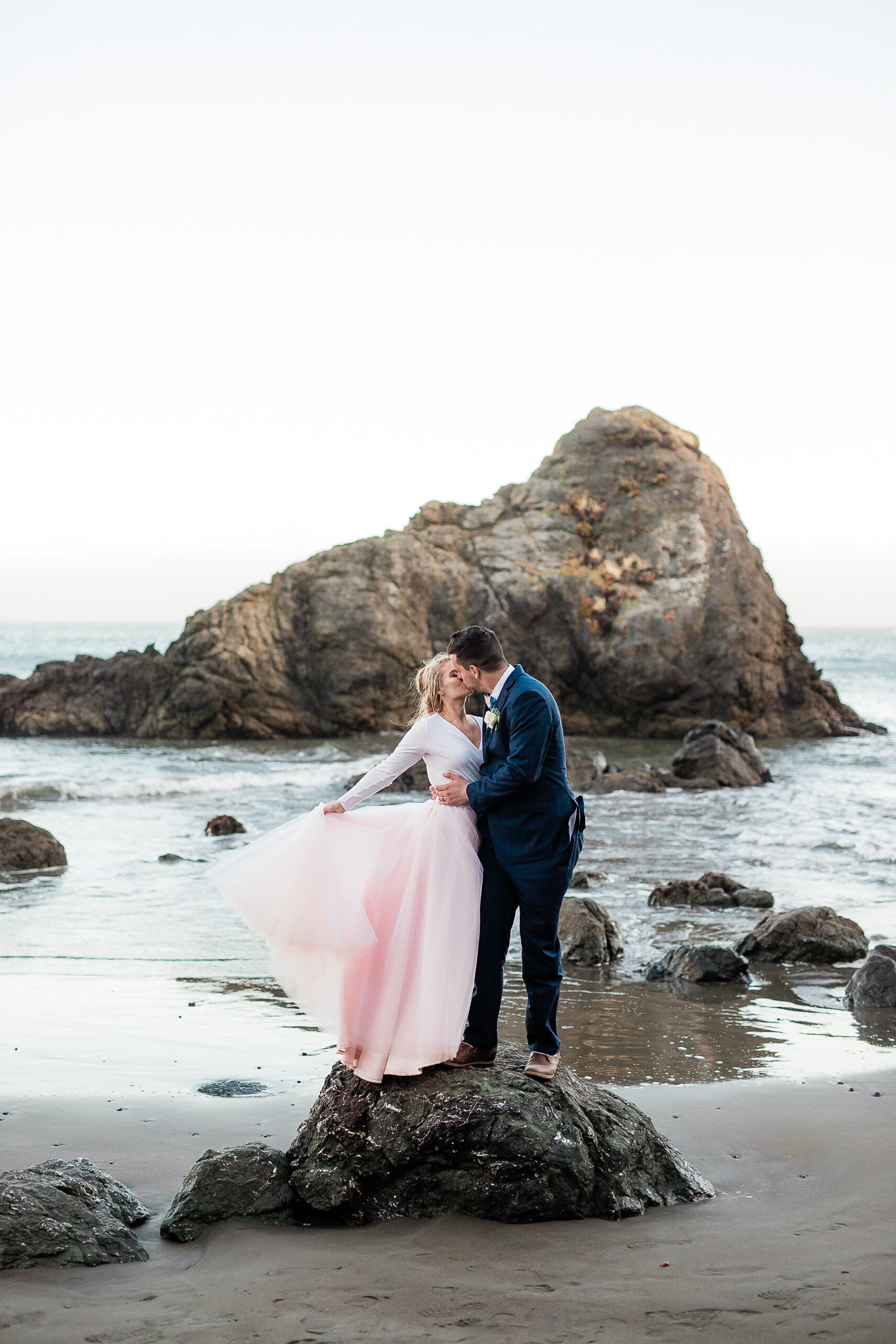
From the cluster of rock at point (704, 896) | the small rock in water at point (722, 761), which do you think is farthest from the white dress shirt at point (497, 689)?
the small rock in water at point (722, 761)

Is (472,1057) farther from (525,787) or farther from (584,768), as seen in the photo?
(584,768)

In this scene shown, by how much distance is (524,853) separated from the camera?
4.66m

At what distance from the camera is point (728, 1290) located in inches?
140

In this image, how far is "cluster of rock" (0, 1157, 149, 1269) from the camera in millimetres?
3736

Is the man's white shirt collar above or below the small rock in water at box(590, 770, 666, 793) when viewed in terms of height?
above

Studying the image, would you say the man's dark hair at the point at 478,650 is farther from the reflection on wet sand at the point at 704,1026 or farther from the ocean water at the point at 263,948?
the reflection on wet sand at the point at 704,1026

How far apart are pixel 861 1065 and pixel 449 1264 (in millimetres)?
3881

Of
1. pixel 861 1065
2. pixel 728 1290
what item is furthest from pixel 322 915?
pixel 861 1065

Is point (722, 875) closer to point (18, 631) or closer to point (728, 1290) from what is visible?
point (728, 1290)

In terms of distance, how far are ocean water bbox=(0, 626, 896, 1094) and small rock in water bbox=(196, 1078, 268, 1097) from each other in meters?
0.08

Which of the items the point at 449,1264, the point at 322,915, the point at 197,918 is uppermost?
the point at 322,915

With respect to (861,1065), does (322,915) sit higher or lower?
higher

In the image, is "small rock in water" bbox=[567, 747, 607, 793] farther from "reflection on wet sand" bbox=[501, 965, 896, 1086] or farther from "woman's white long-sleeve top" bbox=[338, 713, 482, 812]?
"woman's white long-sleeve top" bbox=[338, 713, 482, 812]

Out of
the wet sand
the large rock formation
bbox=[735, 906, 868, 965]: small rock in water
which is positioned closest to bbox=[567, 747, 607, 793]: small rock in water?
the large rock formation
